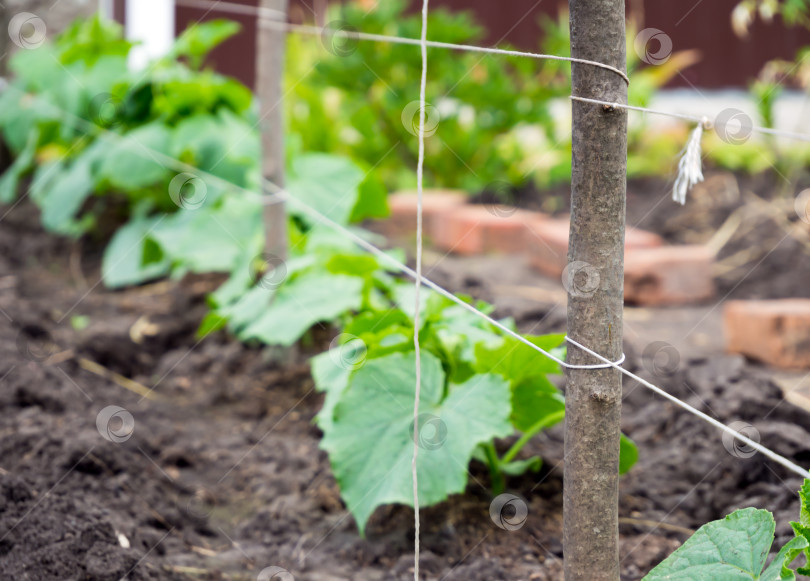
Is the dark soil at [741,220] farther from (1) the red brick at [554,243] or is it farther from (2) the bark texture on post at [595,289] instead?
(2) the bark texture on post at [595,289]

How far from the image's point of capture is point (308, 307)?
177 cm

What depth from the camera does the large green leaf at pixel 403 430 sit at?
129 centimetres

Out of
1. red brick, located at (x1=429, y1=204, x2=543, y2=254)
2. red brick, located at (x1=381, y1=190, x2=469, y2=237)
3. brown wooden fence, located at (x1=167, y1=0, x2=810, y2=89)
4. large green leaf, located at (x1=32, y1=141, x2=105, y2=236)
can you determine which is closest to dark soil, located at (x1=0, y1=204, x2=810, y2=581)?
large green leaf, located at (x1=32, y1=141, x2=105, y2=236)

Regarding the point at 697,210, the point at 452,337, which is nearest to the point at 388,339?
the point at 452,337

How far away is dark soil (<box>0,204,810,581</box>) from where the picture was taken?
129cm

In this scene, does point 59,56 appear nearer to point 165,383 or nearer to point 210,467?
point 165,383

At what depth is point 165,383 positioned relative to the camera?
7.44 ft

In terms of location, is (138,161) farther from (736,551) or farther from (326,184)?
(736,551)

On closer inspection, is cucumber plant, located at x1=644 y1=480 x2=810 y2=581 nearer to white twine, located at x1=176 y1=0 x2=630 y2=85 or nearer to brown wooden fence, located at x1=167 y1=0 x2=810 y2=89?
white twine, located at x1=176 y1=0 x2=630 y2=85

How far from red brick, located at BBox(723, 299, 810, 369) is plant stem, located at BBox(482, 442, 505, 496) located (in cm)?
106

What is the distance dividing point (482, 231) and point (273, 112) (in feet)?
4.63

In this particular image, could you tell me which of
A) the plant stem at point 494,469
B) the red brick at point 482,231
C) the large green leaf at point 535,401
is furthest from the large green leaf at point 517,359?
the red brick at point 482,231

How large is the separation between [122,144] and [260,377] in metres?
1.17

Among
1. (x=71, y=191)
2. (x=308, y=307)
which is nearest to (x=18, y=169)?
(x=71, y=191)
